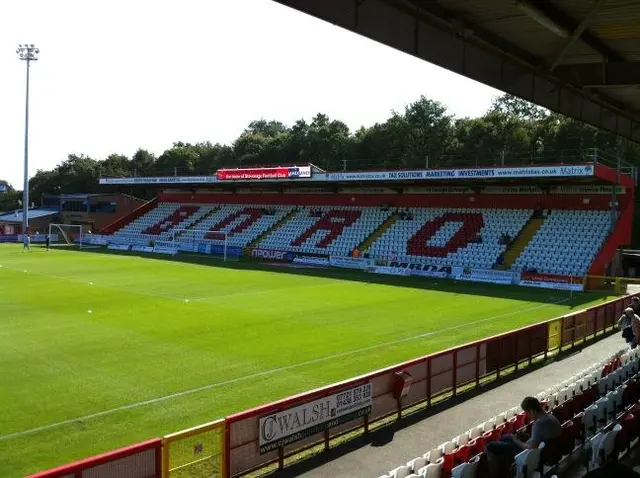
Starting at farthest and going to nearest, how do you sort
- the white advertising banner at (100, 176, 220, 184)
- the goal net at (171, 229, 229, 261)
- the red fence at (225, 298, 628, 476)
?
the white advertising banner at (100, 176, 220, 184), the goal net at (171, 229, 229, 261), the red fence at (225, 298, 628, 476)

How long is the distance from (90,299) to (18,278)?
33.5 ft

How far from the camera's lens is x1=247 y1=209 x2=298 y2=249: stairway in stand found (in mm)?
52312

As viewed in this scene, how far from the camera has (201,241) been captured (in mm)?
55938

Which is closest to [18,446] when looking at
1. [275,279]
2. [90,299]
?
[90,299]

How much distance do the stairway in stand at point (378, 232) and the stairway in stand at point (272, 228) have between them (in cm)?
1034

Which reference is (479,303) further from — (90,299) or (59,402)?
(59,402)

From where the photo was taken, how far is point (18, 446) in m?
10.3

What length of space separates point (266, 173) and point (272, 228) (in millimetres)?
5586

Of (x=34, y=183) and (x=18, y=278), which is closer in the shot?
(x=18, y=278)

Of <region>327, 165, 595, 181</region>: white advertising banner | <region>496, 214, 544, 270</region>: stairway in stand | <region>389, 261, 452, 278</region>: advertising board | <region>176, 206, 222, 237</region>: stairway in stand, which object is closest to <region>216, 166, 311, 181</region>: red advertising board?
<region>327, 165, 595, 181</region>: white advertising banner

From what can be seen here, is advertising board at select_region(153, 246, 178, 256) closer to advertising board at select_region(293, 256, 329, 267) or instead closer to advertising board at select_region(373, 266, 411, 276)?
advertising board at select_region(293, 256, 329, 267)

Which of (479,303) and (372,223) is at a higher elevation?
(372,223)

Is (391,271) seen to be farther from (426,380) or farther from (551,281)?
(426,380)

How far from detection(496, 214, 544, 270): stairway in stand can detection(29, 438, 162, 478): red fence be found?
33.1 meters
